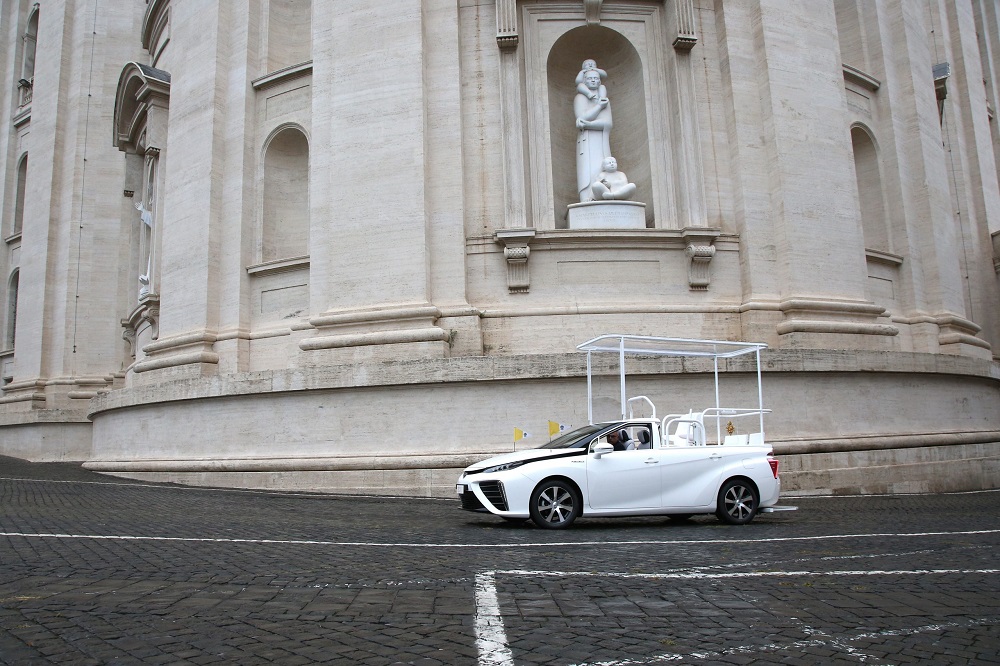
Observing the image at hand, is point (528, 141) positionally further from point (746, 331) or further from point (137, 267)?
point (137, 267)

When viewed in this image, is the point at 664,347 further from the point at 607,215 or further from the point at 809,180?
the point at 809,180

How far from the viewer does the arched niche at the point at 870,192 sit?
63.9 ft

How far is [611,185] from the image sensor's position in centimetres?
1678

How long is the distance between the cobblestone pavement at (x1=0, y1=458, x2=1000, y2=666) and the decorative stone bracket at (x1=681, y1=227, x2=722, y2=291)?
6.75 metres

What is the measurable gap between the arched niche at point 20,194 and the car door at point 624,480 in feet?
105

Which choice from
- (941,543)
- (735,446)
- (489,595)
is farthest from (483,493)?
(941,543)

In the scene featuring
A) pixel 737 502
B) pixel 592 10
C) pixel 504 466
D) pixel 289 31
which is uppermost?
pixel 289 31

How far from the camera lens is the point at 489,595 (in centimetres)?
542

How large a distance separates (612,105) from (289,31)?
7840mm

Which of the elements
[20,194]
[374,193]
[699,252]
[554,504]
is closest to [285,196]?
[374,193]

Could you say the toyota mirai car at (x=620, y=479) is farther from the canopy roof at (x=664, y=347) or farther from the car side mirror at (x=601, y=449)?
the canopy roof at (x=664, y=347)

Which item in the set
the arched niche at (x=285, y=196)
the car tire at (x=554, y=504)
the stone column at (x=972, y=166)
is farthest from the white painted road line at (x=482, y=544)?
the stone column at (x=972, y=166)

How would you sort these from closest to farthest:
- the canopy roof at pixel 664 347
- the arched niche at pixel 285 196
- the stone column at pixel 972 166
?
the canopy roof at pixel 664 347 < the arched niche at pixel 285 196 < the stone column at pixel 972 166

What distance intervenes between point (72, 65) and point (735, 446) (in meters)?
29.2
